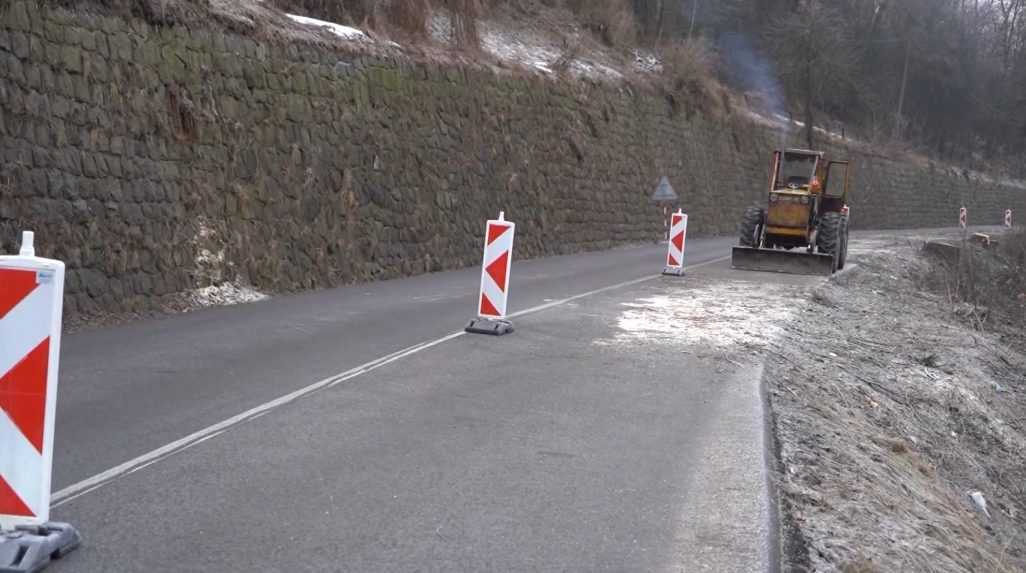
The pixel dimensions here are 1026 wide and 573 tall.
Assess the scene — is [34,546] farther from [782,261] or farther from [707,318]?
[782,261]

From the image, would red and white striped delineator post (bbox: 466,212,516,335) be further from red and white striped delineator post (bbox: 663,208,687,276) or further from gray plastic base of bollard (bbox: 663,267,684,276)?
gray plastic base of bollard (bbox: 663,267,684,276)

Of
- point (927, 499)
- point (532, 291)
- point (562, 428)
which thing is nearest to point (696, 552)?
point (562, 428)

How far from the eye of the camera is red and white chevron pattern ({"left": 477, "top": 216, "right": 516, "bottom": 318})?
1225 cm

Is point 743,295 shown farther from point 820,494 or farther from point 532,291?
point 820,494

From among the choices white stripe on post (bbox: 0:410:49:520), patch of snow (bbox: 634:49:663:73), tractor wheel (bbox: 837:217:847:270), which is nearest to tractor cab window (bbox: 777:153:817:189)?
tractor wheel (bbox: 837:217:847:270)

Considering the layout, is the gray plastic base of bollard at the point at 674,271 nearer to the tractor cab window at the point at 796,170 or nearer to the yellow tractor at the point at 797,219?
the yellow tractor at the point at 797,219

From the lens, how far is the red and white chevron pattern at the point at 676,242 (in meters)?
21.0

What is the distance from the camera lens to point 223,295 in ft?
49.9

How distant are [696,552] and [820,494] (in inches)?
64.4

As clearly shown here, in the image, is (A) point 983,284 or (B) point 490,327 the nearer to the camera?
(B) point 490,327

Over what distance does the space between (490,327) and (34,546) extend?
7.78 meters

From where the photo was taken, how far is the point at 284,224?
17203 mm

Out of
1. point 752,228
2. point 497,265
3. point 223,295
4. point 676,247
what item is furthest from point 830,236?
point 223,295

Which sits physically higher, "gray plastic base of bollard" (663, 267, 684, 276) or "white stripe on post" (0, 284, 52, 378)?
"white stripe on post" (0, 284, 52, 378)
